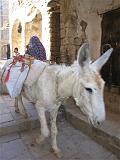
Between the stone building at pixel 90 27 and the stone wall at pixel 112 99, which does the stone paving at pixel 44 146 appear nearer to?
the stone wall at pixel 112 99

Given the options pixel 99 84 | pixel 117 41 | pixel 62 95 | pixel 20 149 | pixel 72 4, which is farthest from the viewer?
pixel 72 4

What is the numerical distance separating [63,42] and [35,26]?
6605 millimetres

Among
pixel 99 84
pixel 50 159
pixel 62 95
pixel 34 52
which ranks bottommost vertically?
pixel 50 159

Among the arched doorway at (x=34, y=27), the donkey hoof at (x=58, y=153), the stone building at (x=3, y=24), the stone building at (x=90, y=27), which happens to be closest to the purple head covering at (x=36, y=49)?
the stone building at (x=90, y=27)

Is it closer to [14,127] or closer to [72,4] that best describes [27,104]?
[14,127]

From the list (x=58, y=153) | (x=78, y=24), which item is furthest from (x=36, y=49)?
(x=58, y=153)

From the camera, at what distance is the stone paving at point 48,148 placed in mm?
3402

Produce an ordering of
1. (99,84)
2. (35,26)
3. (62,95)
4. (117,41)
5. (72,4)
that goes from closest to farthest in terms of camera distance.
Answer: (99,84) < (62,95) < (117,41) < (72,4) < (35,26)

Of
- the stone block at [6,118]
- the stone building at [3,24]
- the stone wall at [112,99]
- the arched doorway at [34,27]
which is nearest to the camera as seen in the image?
the stone block at [6,118]

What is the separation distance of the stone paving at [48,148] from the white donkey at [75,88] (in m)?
0.19

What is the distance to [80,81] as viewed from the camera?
2.64 metres

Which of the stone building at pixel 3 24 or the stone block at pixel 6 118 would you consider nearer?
the stone block at pixel 6 118

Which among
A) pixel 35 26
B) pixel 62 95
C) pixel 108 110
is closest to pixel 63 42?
pixel 108 110

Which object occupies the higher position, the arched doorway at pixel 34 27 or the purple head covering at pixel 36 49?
the arched doorway at pixel 34 27
